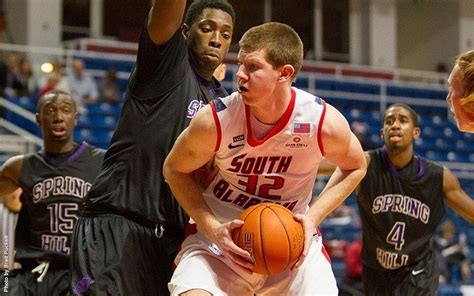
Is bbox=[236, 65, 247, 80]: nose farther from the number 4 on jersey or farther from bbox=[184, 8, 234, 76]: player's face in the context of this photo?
the number 4 on jersey

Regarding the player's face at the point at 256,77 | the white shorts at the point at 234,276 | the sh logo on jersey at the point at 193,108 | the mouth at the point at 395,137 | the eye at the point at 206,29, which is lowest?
the white shorts at the point at 234,276

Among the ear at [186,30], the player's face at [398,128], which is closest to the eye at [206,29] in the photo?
the ear at [186,30]

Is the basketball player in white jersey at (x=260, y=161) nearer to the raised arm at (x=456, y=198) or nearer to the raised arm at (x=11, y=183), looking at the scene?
the raised arm at (x=11, y=183)

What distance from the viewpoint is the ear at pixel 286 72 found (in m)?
3.80

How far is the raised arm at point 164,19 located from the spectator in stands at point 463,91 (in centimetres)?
134

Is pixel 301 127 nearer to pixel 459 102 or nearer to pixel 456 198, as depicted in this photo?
pixel 459 102

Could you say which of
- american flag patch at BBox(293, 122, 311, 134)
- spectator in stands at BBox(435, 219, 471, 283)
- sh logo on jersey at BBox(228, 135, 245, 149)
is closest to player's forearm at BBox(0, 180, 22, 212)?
sh logo on jersey at BBox(228, 135, 245, 149)

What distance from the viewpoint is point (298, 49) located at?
385cm

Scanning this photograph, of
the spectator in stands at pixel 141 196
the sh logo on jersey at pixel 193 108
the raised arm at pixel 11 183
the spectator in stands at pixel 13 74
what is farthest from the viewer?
the spectator in stands at pixel 13 74

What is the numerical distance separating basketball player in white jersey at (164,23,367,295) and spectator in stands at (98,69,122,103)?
35.1 feet

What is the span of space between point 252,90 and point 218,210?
0.71 metres

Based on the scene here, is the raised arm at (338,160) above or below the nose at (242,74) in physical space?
below

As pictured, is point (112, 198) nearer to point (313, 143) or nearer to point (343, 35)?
point (313, 143)

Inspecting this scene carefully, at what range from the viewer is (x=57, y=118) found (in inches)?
233
